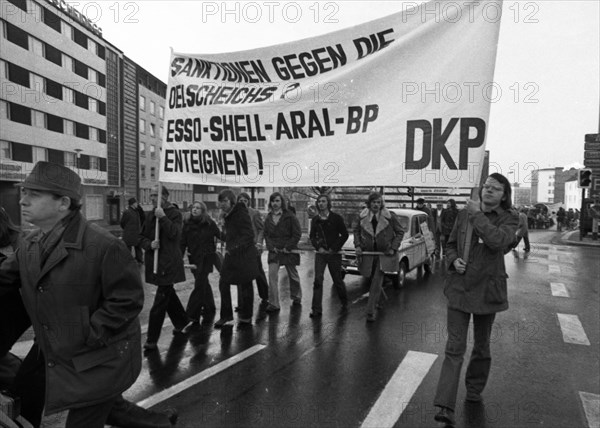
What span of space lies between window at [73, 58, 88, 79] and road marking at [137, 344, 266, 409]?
43116 mm

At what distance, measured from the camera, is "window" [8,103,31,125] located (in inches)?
1272

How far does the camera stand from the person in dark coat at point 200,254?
5992 millimetres

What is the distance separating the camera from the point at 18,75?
108ft

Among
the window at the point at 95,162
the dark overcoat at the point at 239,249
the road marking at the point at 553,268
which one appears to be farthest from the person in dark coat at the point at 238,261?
the window at the point at 95,162

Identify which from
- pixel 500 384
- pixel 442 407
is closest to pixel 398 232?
pixel 500 384

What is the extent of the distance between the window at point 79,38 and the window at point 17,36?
670 cm

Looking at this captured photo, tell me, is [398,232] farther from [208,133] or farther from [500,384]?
[208,133]

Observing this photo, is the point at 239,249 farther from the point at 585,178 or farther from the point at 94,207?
the point at 94,207

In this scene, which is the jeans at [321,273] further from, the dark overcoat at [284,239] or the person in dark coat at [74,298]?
the person in dark coat at [74,298]

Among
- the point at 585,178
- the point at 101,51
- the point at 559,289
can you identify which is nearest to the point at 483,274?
the point at 559,289

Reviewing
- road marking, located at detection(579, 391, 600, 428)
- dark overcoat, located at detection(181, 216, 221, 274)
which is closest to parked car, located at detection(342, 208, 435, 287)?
dark overcoat, located at detection(181, 216, 221, 274)

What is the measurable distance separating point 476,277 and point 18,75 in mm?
39527

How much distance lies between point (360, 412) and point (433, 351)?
1.91 meters

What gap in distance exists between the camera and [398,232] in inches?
259
